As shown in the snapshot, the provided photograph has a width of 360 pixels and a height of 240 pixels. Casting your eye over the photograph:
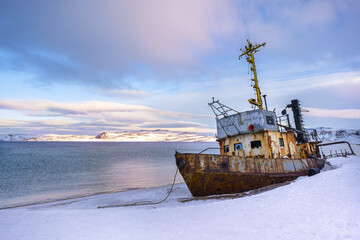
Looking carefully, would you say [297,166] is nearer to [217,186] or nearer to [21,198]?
[217,186]

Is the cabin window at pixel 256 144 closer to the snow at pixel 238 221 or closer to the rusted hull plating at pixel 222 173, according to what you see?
the rusted hull plating at pixel 222 173

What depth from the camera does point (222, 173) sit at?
10.1 meters

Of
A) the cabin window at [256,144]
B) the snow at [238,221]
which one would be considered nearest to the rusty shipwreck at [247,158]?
the cabin window at [256,144]

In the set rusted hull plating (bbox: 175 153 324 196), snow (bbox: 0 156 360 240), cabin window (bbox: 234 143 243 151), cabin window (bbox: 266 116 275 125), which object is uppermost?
cabin window (bbox: 266 116 275 125)

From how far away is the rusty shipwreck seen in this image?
10109 mm

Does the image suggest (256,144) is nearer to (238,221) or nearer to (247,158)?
(247,158)

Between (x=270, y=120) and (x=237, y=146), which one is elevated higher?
(x=270, y=120)

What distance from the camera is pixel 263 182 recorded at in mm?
10734

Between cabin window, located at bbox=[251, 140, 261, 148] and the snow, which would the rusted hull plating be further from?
the snow

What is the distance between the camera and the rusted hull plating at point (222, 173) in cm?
1003

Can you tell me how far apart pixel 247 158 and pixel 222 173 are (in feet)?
5.53

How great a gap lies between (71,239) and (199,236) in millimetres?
3053

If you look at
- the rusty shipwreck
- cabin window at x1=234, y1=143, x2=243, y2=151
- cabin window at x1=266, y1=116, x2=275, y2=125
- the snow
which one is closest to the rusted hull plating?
the rusty shipwreck

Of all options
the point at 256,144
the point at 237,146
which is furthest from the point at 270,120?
the point at 237,146
